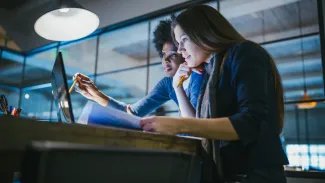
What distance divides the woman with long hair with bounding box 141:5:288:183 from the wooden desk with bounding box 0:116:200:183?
17 centimetres

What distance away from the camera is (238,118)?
2.92 ft

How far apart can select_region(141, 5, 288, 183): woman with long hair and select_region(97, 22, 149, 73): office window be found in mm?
6528

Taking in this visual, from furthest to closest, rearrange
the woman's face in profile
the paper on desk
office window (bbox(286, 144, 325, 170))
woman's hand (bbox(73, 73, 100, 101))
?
office window (bbox(286, 144, 325, 170)), woman's hand (bbox(73, 73, 100, 101)), the woman's face in profile, the paper on desk

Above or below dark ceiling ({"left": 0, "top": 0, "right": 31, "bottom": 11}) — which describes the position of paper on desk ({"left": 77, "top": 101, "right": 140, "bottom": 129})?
below

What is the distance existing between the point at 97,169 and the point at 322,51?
10.7 ft

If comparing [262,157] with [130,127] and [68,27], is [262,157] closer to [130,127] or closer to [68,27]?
[130,127]

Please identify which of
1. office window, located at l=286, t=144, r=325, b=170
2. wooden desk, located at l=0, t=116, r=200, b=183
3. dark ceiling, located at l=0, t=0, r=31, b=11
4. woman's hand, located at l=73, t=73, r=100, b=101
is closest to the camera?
wooden desk, located at l=0, t=116, r=200, b=183

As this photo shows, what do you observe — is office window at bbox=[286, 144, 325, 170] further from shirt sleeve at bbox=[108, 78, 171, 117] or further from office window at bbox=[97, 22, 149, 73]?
shirt sleeve at bbox=[108, 78, 171, 117]

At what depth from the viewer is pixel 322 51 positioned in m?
3.11

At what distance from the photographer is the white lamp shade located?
161 cm

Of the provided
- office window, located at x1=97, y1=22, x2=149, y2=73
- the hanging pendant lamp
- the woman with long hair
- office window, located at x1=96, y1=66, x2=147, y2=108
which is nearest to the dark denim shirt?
the woman with long hair

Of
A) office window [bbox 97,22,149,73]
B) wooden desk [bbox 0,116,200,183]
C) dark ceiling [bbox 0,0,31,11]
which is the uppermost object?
office window [bbox 97,22,149,73]

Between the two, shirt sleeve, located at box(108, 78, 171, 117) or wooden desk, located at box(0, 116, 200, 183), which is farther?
shirt sleeve, located at box(108, 78, 171, 117)

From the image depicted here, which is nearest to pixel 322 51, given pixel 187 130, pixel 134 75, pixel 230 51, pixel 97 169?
pixel 230 51
